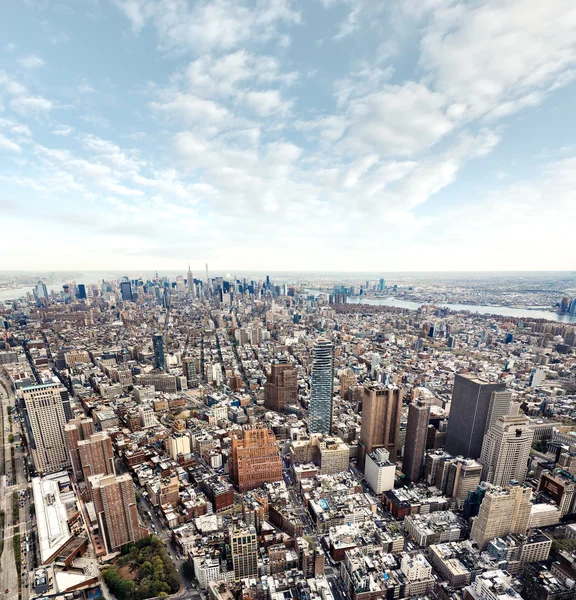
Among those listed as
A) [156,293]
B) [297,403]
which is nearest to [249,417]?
[297,403]

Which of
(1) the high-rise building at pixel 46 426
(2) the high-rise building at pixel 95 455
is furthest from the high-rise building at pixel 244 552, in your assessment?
(1) the high-rise building at pixel 46 426

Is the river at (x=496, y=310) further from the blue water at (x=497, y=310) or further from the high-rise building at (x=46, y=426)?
the high-rise building at (x=46, y=426)

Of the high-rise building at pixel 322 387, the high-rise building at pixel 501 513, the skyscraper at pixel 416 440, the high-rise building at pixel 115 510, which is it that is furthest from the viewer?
the high-rise building at pixel 322 387

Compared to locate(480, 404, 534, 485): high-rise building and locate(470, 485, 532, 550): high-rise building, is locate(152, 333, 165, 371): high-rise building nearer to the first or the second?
locate(480, 404, 534, 485): high-rise building

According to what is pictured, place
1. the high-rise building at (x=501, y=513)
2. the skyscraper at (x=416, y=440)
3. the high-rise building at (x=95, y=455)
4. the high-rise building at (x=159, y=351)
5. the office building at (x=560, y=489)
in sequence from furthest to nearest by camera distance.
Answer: the high-rise building at (x=159, y=351) < the skyscraper at (x=416, y=440) < the high-rise building at (x=95, y=455) < the office building at (x=560, y=489) < the high-rise building at (x=501, y=513)

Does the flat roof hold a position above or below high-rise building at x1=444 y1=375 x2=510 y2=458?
below

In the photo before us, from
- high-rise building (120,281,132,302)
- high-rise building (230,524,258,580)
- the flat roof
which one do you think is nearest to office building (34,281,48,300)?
high-rise building (120,281,132,302)

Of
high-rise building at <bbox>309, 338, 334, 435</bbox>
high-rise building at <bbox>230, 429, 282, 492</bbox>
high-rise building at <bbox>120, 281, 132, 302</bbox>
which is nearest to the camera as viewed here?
high-rise building at <bbox>230, 429, 282, 492</bbox>

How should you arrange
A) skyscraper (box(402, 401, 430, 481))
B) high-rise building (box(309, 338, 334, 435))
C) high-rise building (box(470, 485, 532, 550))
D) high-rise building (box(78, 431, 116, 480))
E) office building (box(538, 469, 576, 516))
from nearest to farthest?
1. high-rise building (box(470, 485, 532, 550))
2. office building (box(538, 469, 576, 516))
3. high-rise building (box(78, 431, 116, 480))
4. skyscraper (box(402, 401, 430, 481))
5. high-rise building (box(309, 338, 334, 435))
